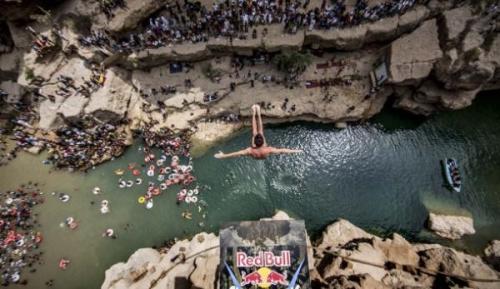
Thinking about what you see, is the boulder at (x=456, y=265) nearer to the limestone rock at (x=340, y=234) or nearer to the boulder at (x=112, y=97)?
the limestone rock at (x=340, y=234)

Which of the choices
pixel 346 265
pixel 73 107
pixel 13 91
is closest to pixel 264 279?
pixel 346 265

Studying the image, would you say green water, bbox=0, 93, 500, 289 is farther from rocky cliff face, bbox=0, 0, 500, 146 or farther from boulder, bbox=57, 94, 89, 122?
boulder, bbox=57, 94, 89, 122

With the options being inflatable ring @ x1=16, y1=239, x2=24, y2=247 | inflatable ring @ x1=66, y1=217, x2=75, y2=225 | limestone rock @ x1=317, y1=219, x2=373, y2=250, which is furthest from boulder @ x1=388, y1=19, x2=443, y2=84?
inflatable ring @ x1=16, y1=239, x2=24, y2=247

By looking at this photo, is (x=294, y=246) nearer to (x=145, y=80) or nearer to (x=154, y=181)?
(x=154, y=181)

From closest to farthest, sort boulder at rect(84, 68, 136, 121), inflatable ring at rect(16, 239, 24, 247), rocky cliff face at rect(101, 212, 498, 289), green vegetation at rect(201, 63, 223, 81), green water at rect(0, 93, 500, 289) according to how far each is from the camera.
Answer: rocky cliff face at rect(101, 212, 498, 289)
inflatable ring at rect(16, 239, 24, 247)
green water at rect(0, 93, 500, 289)
boulder at rect(84, 68, 136, 121)
green vegetation at rect(201, 63, 223, 81)

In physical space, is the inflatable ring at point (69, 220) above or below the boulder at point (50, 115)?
below

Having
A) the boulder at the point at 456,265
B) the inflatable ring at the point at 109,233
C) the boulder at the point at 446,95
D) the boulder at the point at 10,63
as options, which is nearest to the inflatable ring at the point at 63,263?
the inflatable ring at the point at 109,233

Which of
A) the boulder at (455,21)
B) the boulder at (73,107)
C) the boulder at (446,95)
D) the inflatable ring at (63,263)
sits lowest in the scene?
the inflatable ring at (63,263)

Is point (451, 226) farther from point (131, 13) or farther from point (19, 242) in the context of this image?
point (19, 242)
